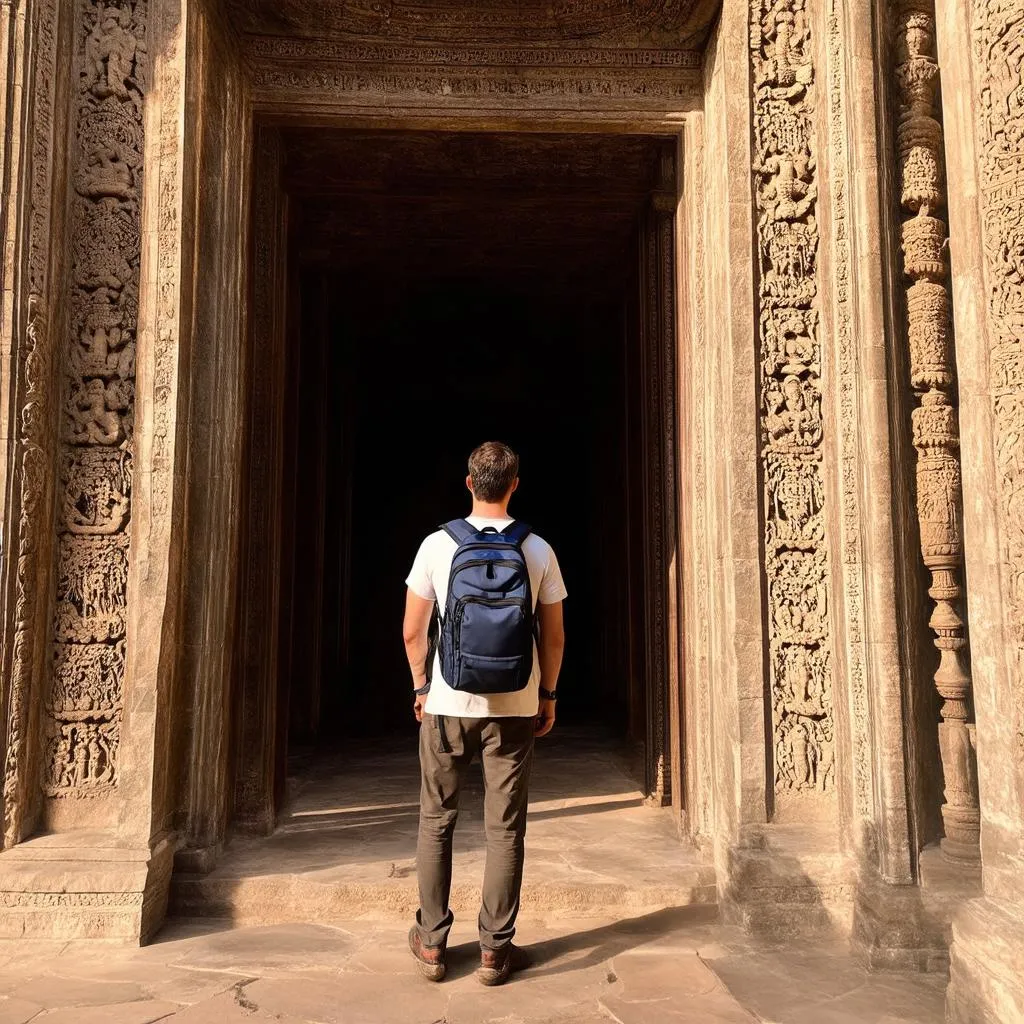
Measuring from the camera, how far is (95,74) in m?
4.38

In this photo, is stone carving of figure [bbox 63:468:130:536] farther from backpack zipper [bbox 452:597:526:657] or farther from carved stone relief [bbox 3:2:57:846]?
backpack zipper [bbox 452:597:526:657]

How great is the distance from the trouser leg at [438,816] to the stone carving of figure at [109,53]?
3.29 meters

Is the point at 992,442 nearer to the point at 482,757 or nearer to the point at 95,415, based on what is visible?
the point at 482,757

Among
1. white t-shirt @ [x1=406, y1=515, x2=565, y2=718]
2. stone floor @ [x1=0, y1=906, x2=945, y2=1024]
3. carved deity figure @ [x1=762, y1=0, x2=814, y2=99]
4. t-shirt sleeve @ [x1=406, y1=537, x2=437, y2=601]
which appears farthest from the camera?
carved deity figure @ [x1=762, y1=0, x2=814, y2=99]

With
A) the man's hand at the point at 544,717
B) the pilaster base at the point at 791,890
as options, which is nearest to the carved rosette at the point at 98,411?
the man's hand at the point at 544,717

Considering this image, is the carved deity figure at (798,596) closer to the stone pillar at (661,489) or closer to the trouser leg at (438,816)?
the stone pillar at (661,489)

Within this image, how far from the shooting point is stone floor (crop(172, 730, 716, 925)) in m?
4.15

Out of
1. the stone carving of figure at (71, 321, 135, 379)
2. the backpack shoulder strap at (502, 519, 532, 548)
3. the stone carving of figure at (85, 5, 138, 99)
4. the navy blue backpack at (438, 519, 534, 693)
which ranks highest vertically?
the stone carving of figure at (85, 5, 138, 99)

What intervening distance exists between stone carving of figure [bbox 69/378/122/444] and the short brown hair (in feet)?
6.00

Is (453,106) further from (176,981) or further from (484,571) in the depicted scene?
(176,981)

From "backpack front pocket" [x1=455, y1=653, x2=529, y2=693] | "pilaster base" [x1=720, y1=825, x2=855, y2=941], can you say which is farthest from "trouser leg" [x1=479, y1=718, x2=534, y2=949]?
"pilaster base" [x1=720, y1=825, x2=855, y2=941]

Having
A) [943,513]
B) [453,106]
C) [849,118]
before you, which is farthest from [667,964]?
[453,106]

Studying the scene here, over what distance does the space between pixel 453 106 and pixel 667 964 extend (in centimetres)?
428

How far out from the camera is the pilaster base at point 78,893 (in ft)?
12.4
